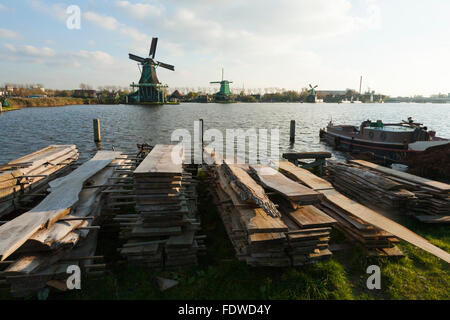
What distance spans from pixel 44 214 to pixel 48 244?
1.23 m

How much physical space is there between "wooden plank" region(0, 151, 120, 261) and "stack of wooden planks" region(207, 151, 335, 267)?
4.23 metres

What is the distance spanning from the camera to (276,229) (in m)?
5.46

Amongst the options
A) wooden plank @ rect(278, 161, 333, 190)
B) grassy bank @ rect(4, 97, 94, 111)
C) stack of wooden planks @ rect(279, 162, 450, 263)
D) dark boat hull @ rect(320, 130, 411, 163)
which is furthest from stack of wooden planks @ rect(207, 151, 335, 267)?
grassy bank @ rect(4, 97, 94, 111)

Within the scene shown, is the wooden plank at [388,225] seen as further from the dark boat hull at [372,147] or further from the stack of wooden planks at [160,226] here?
the dark boat hull at [372,147]

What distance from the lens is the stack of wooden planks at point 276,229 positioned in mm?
5426

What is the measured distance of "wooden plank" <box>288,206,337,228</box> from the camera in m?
5.85

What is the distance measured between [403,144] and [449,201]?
12.3 metres

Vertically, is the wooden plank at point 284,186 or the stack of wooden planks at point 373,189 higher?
the wooden plank at point 284,186

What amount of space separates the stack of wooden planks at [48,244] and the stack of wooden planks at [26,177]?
2562 millimetres

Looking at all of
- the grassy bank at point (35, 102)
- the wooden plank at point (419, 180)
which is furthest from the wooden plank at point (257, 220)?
the grassy bank at point (35, 102)

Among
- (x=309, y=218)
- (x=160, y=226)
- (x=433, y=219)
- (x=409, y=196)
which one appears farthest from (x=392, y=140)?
(x=160, y=226)
